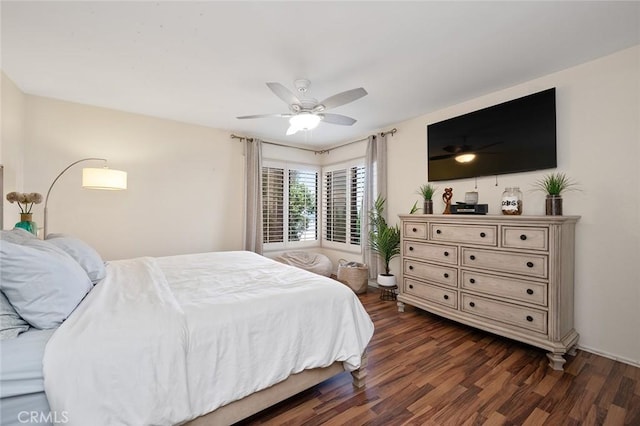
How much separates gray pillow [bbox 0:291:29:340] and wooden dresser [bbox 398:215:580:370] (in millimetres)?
3274

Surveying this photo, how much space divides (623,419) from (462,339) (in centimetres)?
114

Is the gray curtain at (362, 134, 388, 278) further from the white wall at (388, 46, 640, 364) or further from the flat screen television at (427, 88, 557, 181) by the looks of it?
the white wall at (388, 46, 640, 364)

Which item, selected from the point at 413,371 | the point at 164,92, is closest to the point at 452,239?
the point at 413,371

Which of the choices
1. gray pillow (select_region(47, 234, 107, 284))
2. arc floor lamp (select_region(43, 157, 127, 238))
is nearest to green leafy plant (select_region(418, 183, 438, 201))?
gray pillow (select_region(47, 234, 107, 284))

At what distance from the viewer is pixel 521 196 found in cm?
278

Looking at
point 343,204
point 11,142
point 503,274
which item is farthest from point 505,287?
point 11,142

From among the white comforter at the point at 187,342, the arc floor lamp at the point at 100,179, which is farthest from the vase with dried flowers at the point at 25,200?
the white comforter at the point at 187,342

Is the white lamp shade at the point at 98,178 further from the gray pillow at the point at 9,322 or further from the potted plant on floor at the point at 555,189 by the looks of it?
the potted plant on floor at the point at 555,189

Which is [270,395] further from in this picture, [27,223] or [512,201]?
[512,201]

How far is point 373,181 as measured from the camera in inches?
176

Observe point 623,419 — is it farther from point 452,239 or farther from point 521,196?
point 521,196

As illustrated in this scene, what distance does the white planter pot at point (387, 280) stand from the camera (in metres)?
3.89

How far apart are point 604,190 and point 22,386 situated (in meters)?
4.02
